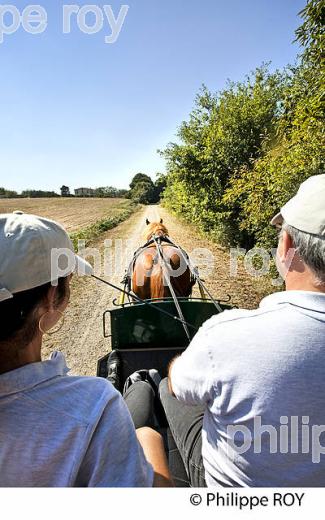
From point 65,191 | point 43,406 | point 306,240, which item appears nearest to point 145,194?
point 65,191

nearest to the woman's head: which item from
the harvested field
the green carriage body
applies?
the green carriage body

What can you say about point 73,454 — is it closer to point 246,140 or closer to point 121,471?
point 121,471

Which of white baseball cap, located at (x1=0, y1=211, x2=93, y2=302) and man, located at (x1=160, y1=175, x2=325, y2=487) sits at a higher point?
white baseball cap, located at (x1=0, y1=211, x2=93, y2=302)

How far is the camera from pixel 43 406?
2.77 ft

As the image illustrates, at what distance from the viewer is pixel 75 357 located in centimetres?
464

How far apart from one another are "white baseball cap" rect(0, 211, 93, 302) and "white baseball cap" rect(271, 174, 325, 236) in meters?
0.89

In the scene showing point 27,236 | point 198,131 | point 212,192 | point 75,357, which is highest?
point 198,131

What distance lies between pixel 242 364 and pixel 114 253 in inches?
440

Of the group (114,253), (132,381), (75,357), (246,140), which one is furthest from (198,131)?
(132,381)

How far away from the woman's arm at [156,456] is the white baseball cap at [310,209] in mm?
1056

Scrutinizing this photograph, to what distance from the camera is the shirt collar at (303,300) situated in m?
1.05

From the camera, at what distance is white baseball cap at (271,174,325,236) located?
1.16 metres
